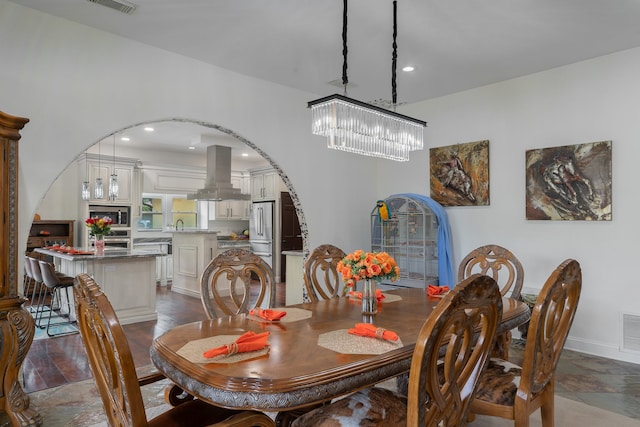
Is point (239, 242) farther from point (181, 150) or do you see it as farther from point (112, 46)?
point (112, 46)

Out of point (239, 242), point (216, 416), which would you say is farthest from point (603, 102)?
point (239, 242)

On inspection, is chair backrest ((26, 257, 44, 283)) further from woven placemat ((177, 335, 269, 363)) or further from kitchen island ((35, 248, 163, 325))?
woven placemat ((177, 335, 269, 363))

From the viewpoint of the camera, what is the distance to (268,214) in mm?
8352

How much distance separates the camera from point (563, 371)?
11.0 ft

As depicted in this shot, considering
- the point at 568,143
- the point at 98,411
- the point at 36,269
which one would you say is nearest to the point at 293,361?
the point at 98,411

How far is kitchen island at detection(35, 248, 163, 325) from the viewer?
15.8 feet

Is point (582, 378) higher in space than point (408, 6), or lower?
lower

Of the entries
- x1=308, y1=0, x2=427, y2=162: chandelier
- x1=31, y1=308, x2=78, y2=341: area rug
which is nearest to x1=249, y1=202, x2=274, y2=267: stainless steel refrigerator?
x1=31, y1=308, x2=78, y2=341: area rug

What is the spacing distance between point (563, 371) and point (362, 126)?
2668 millimetres

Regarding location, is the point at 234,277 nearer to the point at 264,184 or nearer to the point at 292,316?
the point at 292,316

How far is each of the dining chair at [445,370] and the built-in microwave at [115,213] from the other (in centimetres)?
670

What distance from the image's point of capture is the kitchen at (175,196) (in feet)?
22.8

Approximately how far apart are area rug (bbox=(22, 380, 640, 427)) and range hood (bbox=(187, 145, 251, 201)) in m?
4.60

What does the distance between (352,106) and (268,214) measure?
6.07m
